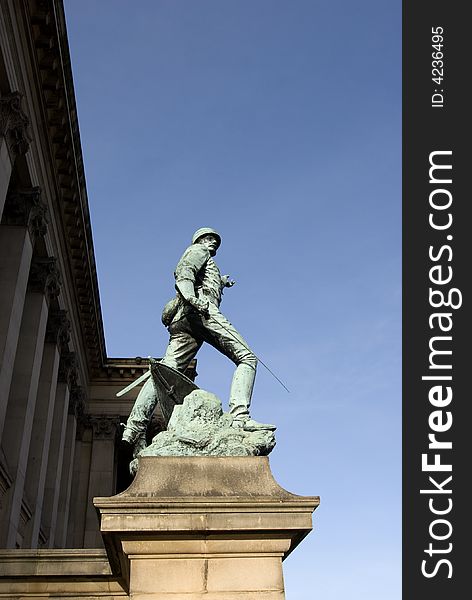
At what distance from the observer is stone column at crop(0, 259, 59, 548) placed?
73.7 ft

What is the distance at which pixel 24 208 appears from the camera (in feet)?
80.8

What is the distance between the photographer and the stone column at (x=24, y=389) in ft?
73.7

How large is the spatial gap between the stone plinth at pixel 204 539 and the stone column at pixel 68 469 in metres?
27.3

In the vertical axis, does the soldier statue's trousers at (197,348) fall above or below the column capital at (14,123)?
below

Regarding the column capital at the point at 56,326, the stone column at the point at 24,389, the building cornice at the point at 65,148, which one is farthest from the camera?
the column capital at the point at 56,326

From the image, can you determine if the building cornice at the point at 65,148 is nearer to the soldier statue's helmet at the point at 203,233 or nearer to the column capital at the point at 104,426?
the column capital at the point at 104,426

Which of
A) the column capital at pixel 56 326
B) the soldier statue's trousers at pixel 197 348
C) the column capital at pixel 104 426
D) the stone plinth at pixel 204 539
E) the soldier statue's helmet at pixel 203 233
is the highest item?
the column capital at pixel 56 326

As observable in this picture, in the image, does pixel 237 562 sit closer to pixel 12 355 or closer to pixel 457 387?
pixel 457 387

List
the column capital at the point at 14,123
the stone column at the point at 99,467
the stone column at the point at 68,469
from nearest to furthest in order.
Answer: the column capital at the point at 14,123 → the stone column at the point at 68,469 → the stone column at the point at 99,467

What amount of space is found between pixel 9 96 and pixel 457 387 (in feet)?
51.4

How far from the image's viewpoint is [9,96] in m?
20.8

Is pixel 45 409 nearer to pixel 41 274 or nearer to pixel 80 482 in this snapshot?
pixel 41 274

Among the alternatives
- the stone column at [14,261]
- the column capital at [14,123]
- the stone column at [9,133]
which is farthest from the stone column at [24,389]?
the stone column at [9,133]

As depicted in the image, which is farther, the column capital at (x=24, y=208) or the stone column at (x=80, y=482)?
the stone column at (x=80, y=482)
